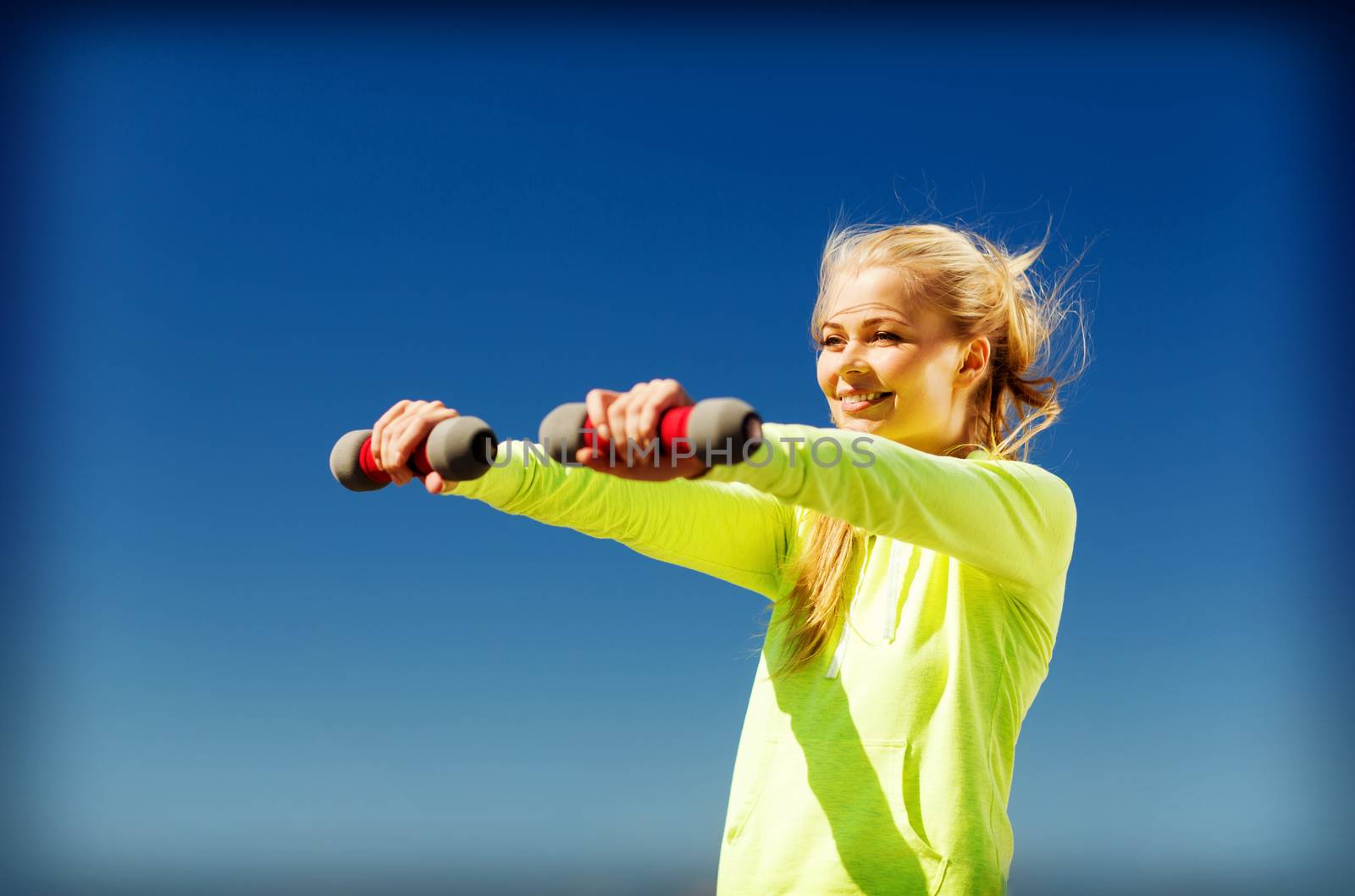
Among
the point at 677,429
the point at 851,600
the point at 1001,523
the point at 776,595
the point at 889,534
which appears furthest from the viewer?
the point at 776,595

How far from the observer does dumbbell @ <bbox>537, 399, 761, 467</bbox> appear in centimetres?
238

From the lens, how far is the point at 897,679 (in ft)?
10.8

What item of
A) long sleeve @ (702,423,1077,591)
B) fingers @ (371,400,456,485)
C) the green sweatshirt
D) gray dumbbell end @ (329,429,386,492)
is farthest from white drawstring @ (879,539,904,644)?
gray dumbbell end @ (329,429,386,492)

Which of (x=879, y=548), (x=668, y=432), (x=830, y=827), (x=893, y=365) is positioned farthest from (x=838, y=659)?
(x=668, y=432)

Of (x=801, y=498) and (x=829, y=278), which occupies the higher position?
(x=829, y=278)

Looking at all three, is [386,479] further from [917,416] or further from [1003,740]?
[1003,740]

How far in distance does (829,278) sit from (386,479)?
168 centimetres

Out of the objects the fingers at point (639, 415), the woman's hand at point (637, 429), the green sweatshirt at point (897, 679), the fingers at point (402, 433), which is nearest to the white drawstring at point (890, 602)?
the green sweatshirt at point (897, 679)

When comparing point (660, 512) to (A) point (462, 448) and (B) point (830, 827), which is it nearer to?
(A) point (462, 448)

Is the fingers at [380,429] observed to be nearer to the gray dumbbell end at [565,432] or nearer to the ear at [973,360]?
the gray dumbbell end at [565,432]

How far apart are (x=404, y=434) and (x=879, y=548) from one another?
1.51 metres

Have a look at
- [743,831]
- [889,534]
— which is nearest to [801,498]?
[889,534]

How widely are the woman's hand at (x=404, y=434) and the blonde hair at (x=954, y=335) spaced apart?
1217mm

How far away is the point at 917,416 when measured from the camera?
142 inches
